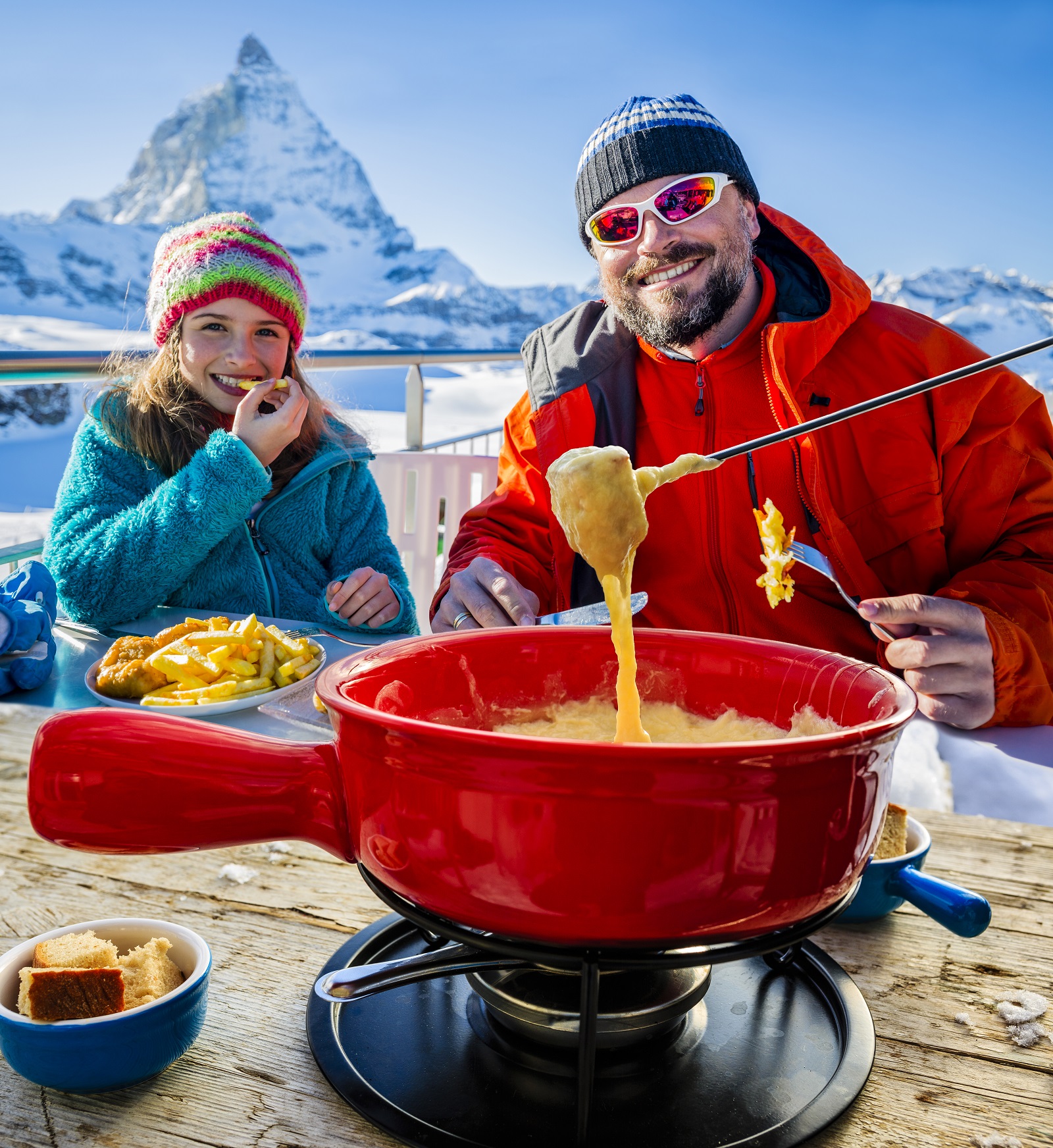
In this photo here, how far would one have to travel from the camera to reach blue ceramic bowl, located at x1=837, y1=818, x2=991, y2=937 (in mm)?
489

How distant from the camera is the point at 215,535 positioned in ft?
5.99

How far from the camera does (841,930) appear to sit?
642 millimetres

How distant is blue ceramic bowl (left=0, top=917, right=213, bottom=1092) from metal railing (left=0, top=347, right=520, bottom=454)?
1745 millimetres

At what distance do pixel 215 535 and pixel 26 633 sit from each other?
0.55m

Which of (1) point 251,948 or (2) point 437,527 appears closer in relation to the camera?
(1) point 251,948

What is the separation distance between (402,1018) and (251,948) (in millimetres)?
134

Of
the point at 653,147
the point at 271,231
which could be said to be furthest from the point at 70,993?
the point at 271,231

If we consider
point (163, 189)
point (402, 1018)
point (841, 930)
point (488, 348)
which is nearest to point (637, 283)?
point (841, 930)

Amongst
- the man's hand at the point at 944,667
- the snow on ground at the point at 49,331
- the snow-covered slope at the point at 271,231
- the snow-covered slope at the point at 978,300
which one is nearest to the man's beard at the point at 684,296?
the man's hand at the point at 944,667

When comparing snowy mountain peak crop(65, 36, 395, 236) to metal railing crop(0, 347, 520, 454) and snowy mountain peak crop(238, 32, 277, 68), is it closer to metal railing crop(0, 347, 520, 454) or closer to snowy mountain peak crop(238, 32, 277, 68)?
snowy mountain peak crop(238, 32, 277, 68)

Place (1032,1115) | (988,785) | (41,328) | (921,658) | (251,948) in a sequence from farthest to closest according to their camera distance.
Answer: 1. (41,328)
2. (921,658)
3. (988,785)
4. (251,948)
5. (1032,1115)

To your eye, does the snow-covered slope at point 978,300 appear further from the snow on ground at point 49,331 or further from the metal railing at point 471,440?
the snow on ground at point 49,331

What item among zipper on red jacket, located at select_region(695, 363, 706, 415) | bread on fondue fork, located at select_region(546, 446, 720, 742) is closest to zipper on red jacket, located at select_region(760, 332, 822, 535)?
zipper on red jacket, located at select_region(695, 363, 706, 415)

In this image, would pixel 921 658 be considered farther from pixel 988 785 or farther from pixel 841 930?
pixel 841 930
